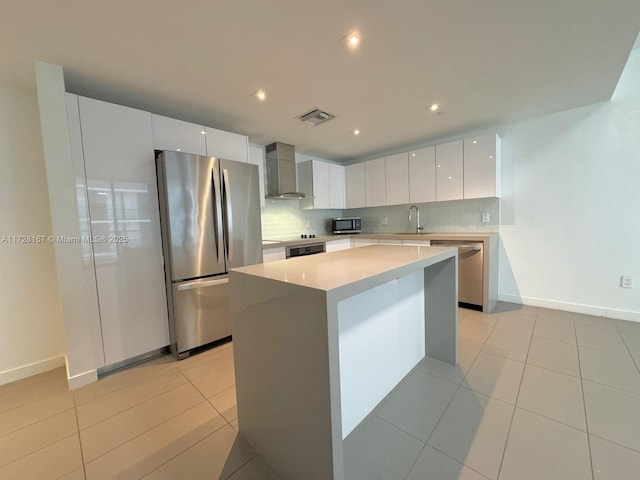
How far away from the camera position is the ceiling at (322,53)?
1392 millimetres

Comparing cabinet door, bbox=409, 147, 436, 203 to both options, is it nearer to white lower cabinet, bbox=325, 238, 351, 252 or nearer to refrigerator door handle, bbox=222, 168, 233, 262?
white lower cabinet, bbox=325, 238, 351, 252

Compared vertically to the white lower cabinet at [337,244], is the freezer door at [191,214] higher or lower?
higher

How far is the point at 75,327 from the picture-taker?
6.27ft

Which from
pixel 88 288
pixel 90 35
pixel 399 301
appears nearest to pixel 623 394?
pixel 399 301

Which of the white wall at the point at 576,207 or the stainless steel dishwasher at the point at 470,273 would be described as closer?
the white wall at the point at 576,207

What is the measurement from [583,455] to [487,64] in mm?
2426

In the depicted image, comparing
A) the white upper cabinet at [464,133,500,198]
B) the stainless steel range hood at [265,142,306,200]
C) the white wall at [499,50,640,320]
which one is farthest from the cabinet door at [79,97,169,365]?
the white wall at [499,50,640,320]

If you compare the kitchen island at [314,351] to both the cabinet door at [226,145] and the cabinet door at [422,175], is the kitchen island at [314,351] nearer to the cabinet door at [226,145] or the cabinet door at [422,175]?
the cabinet door at [226,145]

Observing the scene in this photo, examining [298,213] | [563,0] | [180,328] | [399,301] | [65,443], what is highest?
[563,0]

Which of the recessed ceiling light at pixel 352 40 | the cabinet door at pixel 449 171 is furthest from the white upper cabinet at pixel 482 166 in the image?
the recessed ceiling light at pixel 352 40

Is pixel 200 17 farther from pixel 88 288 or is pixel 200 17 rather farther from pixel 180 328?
pixel 180 328

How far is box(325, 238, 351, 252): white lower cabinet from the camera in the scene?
3924 millimetres

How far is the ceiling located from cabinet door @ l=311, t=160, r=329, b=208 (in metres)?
1.47

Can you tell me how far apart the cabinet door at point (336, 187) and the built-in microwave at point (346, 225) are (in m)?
0.28
